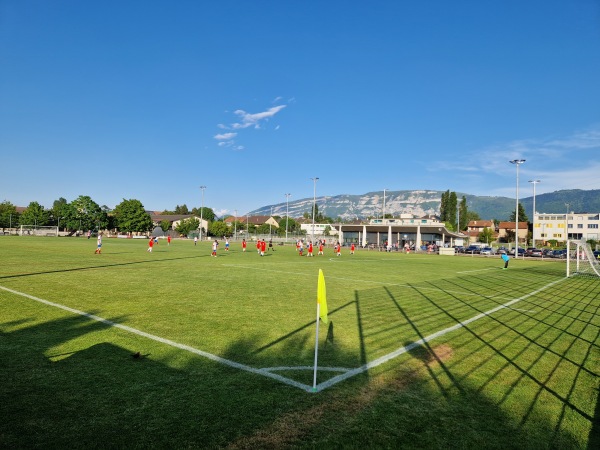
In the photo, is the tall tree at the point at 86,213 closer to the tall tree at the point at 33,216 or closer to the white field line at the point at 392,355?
the tall tree at the point at 33,216

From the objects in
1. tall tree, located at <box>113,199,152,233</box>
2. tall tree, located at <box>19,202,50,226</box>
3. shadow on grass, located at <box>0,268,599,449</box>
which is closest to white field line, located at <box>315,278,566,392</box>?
shadow on grass, located at <box>0,268,599,449</box>

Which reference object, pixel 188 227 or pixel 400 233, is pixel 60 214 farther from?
pixel 400 233

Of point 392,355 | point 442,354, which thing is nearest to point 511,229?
point 442,354

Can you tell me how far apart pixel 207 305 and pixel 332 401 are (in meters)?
6.76

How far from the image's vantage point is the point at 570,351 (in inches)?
290

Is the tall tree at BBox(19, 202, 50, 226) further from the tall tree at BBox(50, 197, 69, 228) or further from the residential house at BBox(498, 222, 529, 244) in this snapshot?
the residential house at BBox(498, 222, 529, 244)

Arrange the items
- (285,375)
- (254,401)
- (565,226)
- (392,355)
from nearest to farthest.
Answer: (254,401), (285,375), (392,355), (565,226)

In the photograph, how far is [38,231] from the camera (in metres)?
97.1

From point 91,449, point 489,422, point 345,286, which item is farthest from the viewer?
point 345,286

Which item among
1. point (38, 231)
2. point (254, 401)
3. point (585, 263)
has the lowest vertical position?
point (585, 263)

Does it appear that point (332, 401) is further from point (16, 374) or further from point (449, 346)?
point (16, 374)

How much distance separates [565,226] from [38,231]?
506 feet

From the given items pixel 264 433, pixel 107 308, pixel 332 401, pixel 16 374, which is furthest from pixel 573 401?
pixel 107 308

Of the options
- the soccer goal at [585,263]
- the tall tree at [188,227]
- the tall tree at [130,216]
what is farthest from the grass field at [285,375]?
the tall tree at [188,227]
